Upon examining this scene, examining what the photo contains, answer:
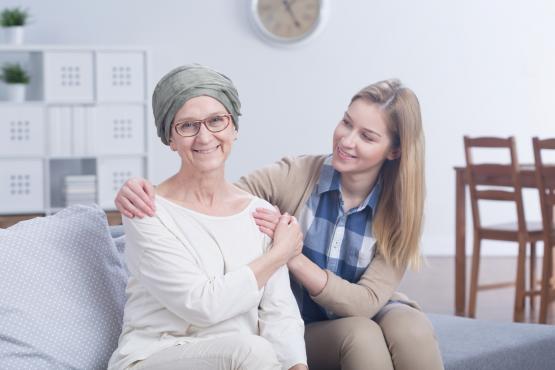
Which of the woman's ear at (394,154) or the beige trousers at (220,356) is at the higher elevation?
the woman's ear at (394,154)

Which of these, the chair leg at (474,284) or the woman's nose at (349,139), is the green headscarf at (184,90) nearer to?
the woman's nose at (349,139)

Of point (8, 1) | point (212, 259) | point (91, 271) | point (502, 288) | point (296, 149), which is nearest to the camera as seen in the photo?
point (212, 259)

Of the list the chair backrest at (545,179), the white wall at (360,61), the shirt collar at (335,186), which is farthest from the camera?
the white wall at (360,61)

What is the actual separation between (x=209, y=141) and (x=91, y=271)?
1.35 ft

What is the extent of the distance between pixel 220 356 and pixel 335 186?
64 centimetres

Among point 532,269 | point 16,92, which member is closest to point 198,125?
point 532,269

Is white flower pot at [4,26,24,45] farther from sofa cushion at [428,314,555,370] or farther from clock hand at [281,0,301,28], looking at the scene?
sofa cushion at [428,314,555,370]

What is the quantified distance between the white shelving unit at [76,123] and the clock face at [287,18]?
98 cm

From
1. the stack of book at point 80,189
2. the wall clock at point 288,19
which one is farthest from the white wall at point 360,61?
the stack of book at point 80,189

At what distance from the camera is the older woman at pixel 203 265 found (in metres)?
1.69

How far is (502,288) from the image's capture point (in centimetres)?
559

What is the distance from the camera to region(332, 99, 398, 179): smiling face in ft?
6.88

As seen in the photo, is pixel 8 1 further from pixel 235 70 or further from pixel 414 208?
pixel 414 208

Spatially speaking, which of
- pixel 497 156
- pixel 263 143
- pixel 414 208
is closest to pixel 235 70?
pixel 263 143
